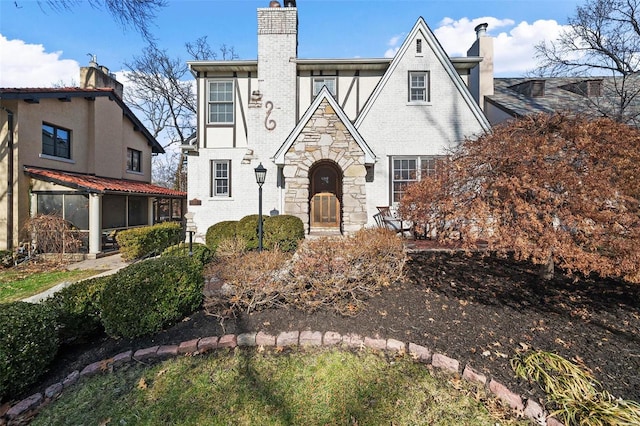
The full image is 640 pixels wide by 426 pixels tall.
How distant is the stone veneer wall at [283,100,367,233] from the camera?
34.9ft

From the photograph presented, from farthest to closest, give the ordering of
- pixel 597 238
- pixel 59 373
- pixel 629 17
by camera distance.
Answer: pixel 629 17
pixel 597 238
pixel 59 373

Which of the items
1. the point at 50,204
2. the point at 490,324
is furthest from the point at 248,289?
the point at 50,204

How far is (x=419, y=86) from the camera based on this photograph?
468 inches

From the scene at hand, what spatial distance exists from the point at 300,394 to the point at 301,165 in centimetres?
857

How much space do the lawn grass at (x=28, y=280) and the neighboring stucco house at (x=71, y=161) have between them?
2281 mm

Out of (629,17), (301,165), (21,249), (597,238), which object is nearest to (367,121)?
(301,165)

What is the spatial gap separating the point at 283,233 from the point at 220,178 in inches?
221

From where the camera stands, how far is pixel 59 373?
357cm

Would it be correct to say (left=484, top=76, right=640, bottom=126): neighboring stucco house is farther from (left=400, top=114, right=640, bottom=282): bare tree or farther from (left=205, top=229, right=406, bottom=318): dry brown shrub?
(left=205, top=229, right=406, bottom=318): dry brown shrub

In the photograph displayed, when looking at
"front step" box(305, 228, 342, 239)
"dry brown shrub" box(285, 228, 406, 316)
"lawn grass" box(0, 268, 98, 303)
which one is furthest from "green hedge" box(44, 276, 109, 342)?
"front step" box(305, 228, 342, 239)

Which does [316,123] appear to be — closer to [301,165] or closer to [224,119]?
[301,165]

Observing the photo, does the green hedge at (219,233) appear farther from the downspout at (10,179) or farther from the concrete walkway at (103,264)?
the downspout at (10,179)

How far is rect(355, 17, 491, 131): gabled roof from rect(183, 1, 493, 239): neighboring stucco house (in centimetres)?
4

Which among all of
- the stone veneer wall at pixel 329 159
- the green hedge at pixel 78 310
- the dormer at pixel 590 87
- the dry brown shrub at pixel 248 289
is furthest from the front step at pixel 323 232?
the dormer at pixel 590 87
